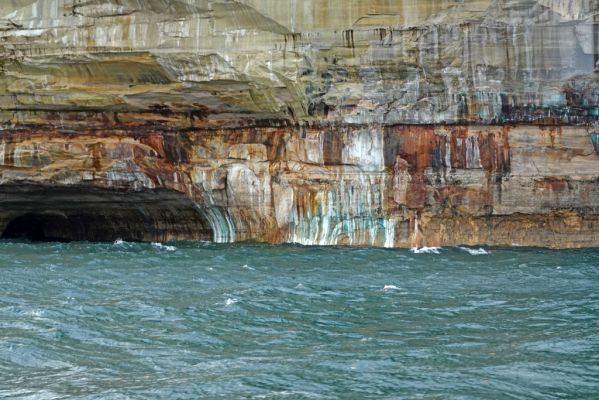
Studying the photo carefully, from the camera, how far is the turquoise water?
53.4 ft

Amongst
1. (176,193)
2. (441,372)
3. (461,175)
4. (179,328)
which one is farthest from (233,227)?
(441,372)

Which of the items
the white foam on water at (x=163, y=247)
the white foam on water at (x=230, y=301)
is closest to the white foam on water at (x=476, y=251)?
the white foam on water at (x=163, y=247)

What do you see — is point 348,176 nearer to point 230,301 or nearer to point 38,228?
point 230,301

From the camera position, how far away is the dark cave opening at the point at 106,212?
34.7 meters

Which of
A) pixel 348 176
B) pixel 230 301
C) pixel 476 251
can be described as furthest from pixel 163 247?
pixel 230 301

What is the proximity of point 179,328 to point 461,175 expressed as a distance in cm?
1291

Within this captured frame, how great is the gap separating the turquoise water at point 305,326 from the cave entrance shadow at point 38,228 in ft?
30.3

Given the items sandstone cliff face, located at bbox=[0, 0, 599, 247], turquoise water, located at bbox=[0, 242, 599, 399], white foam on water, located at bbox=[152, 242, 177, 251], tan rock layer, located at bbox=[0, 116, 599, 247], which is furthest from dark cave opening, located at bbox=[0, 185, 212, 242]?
turquoise water, located at bbox=[0, 242, 599, 399]

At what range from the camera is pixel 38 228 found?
40469 mm

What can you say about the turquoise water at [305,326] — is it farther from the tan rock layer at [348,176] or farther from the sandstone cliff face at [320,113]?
the sandstone cliff face at [320,113]

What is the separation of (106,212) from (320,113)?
350 inches

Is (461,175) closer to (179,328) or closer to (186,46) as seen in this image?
(186,46)

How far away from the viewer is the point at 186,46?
31.5 metres

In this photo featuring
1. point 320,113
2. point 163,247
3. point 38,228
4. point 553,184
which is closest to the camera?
point 553,184
